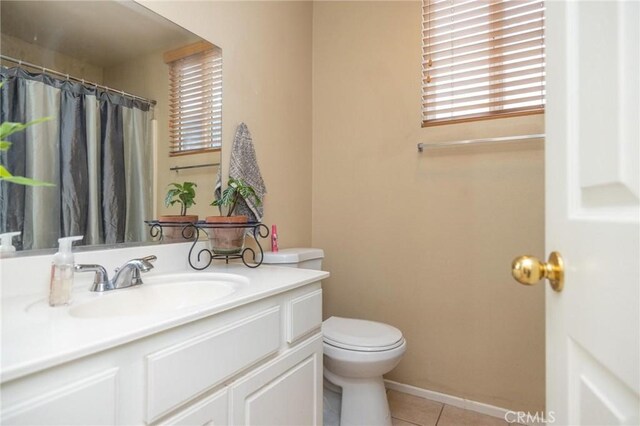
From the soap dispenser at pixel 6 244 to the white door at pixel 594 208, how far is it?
129 cm

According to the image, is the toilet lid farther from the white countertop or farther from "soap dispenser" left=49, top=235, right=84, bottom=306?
"soap dispenser" left=49, top=235, right=84, bottom=306

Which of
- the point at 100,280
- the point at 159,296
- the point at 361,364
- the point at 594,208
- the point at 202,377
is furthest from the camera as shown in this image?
the point at 361,364

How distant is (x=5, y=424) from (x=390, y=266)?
1.77m

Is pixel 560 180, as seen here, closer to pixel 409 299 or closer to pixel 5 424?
pixel 5 424

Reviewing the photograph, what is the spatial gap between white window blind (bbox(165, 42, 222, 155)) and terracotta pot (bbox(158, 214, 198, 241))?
0.89 feet

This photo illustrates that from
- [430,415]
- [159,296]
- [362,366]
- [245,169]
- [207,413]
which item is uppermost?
[245,169]

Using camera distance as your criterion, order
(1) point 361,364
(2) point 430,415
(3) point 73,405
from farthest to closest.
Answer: (2) point 430,415, (1) point 361,364, (3) point 73,405

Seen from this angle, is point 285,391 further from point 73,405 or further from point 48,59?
point 48,59

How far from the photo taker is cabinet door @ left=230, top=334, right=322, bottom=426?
95 cm

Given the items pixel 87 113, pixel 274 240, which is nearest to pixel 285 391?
pixel 274 240

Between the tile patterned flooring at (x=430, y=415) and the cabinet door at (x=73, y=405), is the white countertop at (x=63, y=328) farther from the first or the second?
the tile patterned flooring at (x=430, y=415)

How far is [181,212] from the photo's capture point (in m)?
1.41

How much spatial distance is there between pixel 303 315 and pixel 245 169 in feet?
2.63

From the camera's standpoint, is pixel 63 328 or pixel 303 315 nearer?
pixel 63 328
